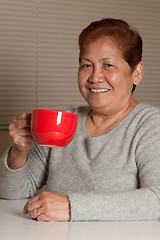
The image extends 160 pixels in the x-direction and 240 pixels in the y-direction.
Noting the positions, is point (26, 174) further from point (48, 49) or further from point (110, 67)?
point (48, 49)

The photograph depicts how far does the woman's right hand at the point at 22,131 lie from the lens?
1.55m

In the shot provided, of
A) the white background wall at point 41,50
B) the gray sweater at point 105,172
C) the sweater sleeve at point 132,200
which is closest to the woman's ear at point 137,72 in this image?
the gray sweater at point 105,172

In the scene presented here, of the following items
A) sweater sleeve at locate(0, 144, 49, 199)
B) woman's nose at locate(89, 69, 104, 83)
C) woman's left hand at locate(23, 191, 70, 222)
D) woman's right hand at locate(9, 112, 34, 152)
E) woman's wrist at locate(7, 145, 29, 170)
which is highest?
woman's nose at locate(89, 69, 104, 83)

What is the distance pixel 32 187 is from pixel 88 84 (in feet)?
1.54

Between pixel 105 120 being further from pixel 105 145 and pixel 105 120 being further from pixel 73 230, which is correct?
pixel 73 230

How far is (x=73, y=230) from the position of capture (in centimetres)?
117

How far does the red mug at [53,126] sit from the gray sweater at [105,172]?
0.55 ft

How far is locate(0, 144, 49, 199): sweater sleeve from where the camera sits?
5.46ft

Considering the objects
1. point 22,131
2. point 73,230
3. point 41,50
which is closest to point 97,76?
point 22,131

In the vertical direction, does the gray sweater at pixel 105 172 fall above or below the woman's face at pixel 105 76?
below

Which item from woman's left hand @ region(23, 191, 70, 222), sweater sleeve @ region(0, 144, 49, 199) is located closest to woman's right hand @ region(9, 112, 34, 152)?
sweater sleeve @ region(0, 144, 49, 199)

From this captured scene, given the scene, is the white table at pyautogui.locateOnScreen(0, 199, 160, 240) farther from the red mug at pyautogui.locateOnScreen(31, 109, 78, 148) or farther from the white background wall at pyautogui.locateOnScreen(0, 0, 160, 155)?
the white background wall at pyautogui.locateOnScreen(0, 0, 160, 155)

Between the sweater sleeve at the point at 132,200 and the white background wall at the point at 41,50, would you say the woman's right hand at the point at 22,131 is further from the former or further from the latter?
the white background wall at the point at 41,50

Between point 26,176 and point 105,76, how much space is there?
502 mm
